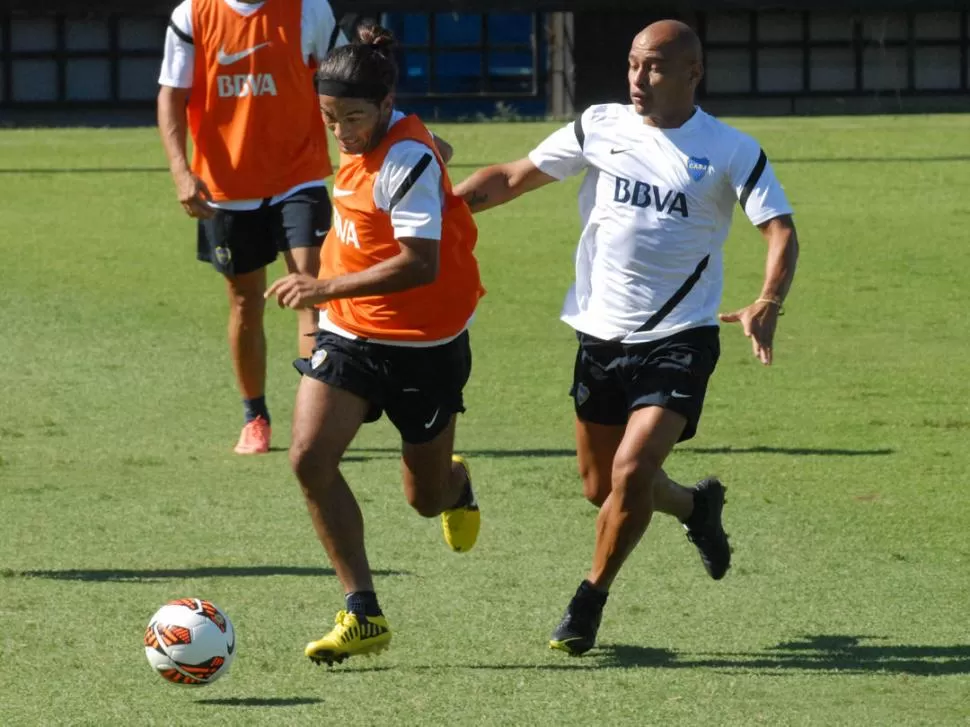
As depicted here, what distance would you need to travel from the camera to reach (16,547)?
7922mm

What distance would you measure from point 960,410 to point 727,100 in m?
27.5

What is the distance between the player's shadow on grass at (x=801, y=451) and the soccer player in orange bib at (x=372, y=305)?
346 cm

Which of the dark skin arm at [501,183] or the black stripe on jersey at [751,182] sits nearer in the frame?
the black stripe on jersey at [751,182]

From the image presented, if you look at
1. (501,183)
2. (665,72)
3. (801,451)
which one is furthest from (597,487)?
(801,451)

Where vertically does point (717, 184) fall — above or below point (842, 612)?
above

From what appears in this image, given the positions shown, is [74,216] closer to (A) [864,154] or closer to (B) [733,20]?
(A) [864,154]

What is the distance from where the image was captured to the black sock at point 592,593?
20.9 feet

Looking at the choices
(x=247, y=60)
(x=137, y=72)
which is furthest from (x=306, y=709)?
(x=137, y=72)

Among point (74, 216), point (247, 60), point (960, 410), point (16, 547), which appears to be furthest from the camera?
point (74, 216)

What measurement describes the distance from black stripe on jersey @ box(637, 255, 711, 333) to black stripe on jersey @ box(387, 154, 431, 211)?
0.90m

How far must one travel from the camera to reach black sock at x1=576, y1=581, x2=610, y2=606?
6.38 meters

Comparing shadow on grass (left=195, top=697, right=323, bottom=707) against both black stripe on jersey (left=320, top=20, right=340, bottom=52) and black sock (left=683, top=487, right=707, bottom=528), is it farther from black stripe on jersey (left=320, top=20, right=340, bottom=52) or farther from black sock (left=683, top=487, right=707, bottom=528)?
black stripe on jersey (left=320, top=20, right=340, bottom=52)

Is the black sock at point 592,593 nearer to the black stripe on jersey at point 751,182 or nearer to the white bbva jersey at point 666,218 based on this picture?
the white bbva jersey at point 666,218

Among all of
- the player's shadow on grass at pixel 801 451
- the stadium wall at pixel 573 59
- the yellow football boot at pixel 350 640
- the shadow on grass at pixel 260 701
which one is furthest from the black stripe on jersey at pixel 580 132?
the stadium wall at pixel 573 59
